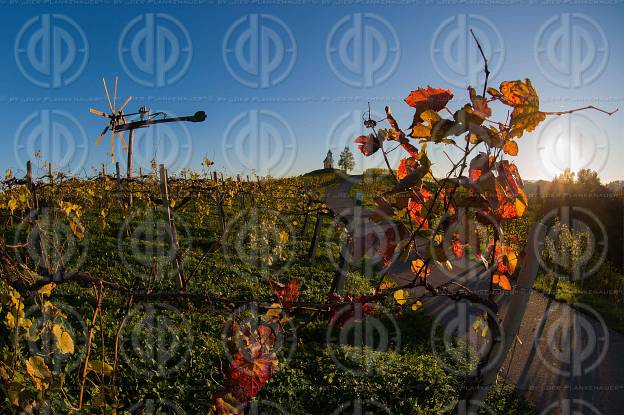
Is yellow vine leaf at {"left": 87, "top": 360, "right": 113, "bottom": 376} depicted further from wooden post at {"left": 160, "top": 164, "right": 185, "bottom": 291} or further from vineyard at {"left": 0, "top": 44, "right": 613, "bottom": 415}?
wooden post at {"left": 160, "top": 164, "right": 185, "bottom": 291}

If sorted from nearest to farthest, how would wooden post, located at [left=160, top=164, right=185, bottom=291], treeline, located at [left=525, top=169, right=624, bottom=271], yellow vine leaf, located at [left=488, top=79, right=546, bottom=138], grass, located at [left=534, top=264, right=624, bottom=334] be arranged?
yellow vine leaf, located at [left=488, top=79, right=546, bottom=138], wooden post, located at [left=160, top=164, right=185, bottom=291], grass, located at [left=534, top=264, right=624, bottom=334], treeline, located at [left=525, top=169, right=624, bottom=271]

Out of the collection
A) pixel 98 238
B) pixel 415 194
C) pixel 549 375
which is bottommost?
pixel 549 375

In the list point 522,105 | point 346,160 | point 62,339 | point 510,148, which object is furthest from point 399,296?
point 346,160

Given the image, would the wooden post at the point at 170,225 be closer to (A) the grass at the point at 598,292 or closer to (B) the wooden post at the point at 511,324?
(B) the wooden post at the point at 511,324

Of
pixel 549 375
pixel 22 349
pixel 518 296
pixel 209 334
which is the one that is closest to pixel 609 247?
pixel 549 375

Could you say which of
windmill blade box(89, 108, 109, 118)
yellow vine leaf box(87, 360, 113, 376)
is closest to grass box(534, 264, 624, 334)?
yellow vine leaf box(87, 360, 113, 376)

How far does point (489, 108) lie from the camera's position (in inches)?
45.8

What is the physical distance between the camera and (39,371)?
1612mm

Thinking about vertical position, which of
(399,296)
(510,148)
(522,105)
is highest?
(522,105)

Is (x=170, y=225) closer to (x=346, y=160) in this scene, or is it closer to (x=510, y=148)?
(x=510, y=148)

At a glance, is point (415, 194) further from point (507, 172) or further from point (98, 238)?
point (98, 238)

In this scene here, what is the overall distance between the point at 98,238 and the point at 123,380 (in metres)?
5.98

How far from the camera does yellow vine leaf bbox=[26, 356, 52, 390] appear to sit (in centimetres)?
158

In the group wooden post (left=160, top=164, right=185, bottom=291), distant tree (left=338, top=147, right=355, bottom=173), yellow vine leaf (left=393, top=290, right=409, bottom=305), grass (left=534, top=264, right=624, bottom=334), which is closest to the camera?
yellow vine leaf (left=393, top=290, right=409, bottom=305)
